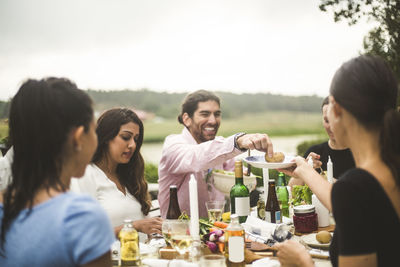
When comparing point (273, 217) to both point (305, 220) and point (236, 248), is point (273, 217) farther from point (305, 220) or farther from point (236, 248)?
point (236, 248)

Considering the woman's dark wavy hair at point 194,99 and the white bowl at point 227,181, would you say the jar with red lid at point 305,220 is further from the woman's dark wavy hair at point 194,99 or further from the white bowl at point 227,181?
the woman's dark wavy hair at point 194,99

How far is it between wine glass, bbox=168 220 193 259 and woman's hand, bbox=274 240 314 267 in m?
0.44

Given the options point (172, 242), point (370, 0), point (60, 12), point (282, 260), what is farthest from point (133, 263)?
point (60, 12)

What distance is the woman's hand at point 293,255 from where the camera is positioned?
166 centimetres

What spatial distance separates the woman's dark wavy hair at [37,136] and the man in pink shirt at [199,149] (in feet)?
5.21

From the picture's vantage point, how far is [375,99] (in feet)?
4.43

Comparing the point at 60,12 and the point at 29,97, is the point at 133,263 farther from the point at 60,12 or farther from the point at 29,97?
the point at 60,12

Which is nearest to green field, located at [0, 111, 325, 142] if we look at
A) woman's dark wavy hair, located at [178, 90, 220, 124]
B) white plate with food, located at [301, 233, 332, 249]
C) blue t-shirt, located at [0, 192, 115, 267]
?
woman's dark wavy hair, located at [178, 90, 220, 124]

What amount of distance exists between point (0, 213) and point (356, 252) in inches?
48.3

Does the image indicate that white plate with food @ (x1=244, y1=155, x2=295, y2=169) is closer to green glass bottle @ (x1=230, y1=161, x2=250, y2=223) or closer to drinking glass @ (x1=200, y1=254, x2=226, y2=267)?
green glass bottle @ (x1=230, y1=161, x2=250, y2=223)

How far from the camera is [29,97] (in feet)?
3.94

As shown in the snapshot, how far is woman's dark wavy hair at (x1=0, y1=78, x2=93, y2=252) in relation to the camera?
1183 millimetres

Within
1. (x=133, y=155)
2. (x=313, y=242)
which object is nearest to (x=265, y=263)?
(x=313, y=242)

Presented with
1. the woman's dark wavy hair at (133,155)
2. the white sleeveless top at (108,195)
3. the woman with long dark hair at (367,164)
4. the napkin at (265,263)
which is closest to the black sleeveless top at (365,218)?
the woman with long dark hair at (367,164)
